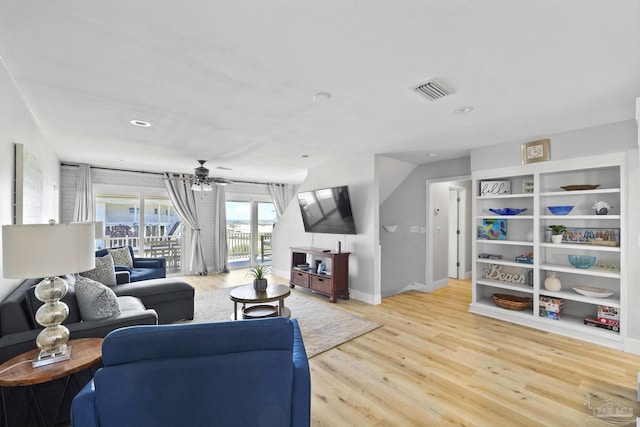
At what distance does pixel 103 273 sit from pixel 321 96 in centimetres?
343

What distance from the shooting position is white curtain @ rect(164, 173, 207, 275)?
6.42m

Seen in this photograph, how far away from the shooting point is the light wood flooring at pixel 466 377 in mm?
1961

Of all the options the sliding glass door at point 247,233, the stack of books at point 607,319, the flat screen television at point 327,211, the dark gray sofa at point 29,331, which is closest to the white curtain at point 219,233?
the sliding glass door at point 247,233

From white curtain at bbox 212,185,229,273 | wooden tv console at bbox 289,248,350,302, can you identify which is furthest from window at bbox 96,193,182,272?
wooden tv console at bbox 289,248,350,302

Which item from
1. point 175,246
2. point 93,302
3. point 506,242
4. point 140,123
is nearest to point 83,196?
point 175,246

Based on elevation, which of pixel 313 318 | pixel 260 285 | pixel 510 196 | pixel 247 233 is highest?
pixel 510 196

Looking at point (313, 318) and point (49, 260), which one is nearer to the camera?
point (49, 260)

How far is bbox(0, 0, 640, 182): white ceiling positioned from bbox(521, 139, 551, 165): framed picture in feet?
0.48

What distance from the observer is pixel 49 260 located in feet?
4.95

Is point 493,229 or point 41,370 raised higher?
point 493,229

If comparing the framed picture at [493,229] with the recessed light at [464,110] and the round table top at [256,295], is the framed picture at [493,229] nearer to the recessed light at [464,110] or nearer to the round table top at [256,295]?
the recessed light at [464,110]

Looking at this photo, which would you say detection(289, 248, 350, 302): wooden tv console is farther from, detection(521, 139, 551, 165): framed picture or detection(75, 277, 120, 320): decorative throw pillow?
detection(75, 277, 120, 320): decorative throw pillow

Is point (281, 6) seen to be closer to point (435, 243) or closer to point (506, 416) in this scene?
point (506, 416)

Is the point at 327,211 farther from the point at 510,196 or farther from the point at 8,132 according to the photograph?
the point at 8,132
